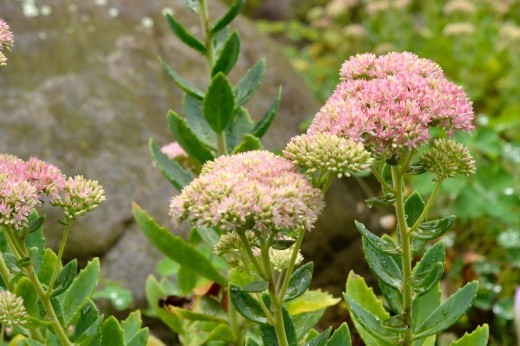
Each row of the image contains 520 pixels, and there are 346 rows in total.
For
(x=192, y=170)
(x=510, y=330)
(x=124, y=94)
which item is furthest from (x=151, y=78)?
(x=510, y=330)

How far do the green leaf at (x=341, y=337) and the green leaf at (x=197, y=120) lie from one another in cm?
90

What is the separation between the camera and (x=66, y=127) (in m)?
3.38

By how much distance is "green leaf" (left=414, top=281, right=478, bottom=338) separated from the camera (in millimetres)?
1551

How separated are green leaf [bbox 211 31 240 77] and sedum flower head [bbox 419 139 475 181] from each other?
872 mm

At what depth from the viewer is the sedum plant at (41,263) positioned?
1343 mm

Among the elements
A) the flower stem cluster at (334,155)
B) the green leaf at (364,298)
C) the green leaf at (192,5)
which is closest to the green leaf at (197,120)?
the green leaf at (192,5)

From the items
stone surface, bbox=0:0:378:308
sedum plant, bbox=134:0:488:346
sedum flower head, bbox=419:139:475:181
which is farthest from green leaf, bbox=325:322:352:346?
stone surface, bbox=0:0:378:308

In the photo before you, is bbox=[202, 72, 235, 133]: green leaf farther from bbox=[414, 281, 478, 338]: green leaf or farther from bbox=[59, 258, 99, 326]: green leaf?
bbox=[414, 281, 478, 338]: green leaf

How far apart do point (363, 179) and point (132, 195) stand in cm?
118

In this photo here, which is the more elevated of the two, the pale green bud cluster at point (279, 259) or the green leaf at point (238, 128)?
the green leaf at point (238, 128)

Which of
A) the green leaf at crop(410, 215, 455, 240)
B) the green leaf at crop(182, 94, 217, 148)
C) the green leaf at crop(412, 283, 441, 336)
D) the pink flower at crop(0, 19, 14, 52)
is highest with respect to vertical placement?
the green leaf at crop(182, 94, 217, 148)

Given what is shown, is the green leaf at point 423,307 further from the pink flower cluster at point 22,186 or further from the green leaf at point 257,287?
the pink flower cluster at point 22,186

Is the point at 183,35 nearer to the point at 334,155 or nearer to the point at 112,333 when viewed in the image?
the point at 112,333

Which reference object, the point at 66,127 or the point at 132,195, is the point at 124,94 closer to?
the point at 66,127
